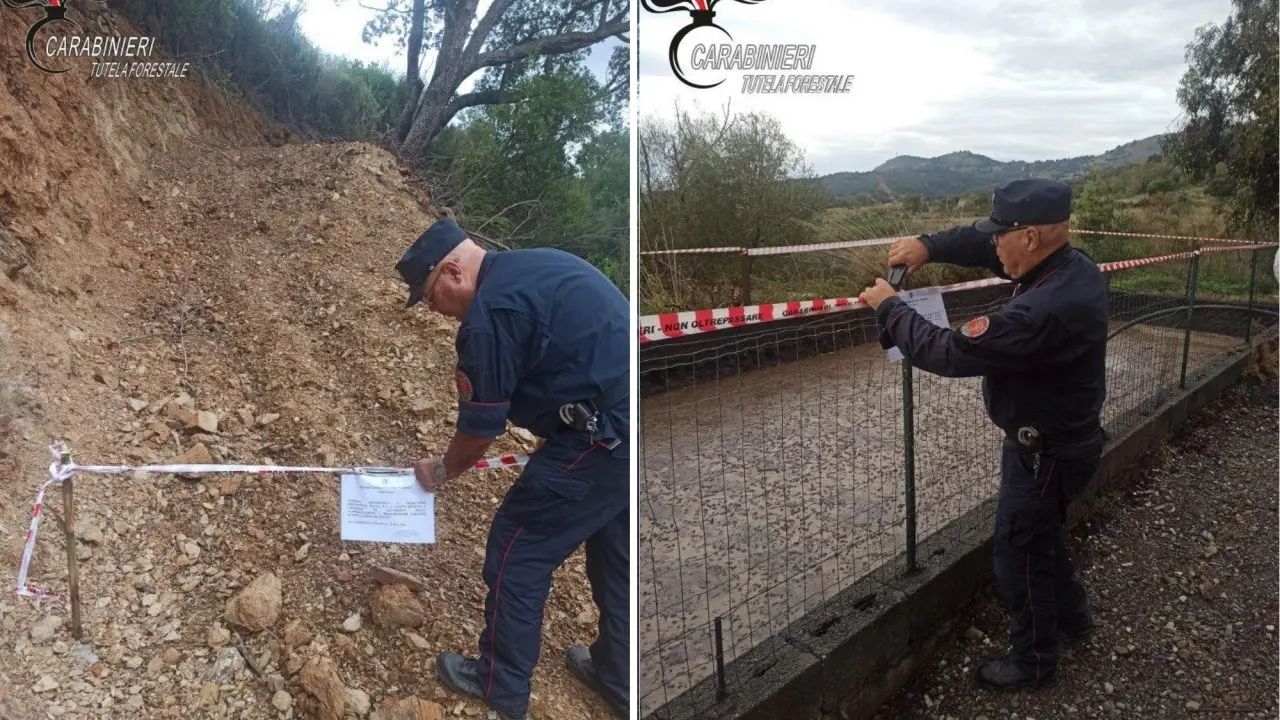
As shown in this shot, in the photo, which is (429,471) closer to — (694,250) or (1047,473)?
(694,250)

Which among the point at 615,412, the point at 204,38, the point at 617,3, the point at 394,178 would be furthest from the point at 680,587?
the point at 204,38

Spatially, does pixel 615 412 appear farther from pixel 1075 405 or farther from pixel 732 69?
pixel 1075 405

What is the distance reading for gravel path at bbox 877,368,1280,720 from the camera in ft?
5.55

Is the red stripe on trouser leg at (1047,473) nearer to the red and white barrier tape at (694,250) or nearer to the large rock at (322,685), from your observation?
the red and white barrier tape at (694,250)

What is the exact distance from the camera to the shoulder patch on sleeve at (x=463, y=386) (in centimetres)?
131

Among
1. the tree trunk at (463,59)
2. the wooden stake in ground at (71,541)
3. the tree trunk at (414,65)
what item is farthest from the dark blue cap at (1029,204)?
the wooden stake in ground at (71,541)

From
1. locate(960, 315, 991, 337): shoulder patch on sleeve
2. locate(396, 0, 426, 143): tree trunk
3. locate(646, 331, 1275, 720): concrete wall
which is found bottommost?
locate(646, 331, 1275, 720): concrete wall

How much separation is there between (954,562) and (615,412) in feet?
3.32

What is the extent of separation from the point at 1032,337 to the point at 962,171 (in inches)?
13.9

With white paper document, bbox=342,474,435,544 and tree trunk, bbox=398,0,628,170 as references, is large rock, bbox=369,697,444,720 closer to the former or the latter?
white paper document, bbox=342,474,435,544

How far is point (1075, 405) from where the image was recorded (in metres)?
1.59

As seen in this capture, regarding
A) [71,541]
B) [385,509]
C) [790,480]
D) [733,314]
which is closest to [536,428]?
[385,509]

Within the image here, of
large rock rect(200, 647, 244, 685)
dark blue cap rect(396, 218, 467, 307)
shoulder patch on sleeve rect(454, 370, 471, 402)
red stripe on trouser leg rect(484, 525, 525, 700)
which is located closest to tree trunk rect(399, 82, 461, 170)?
dark blue cap rect(396, 218, 467, 307)

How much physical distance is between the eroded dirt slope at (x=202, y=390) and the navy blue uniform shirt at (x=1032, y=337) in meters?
0.86
